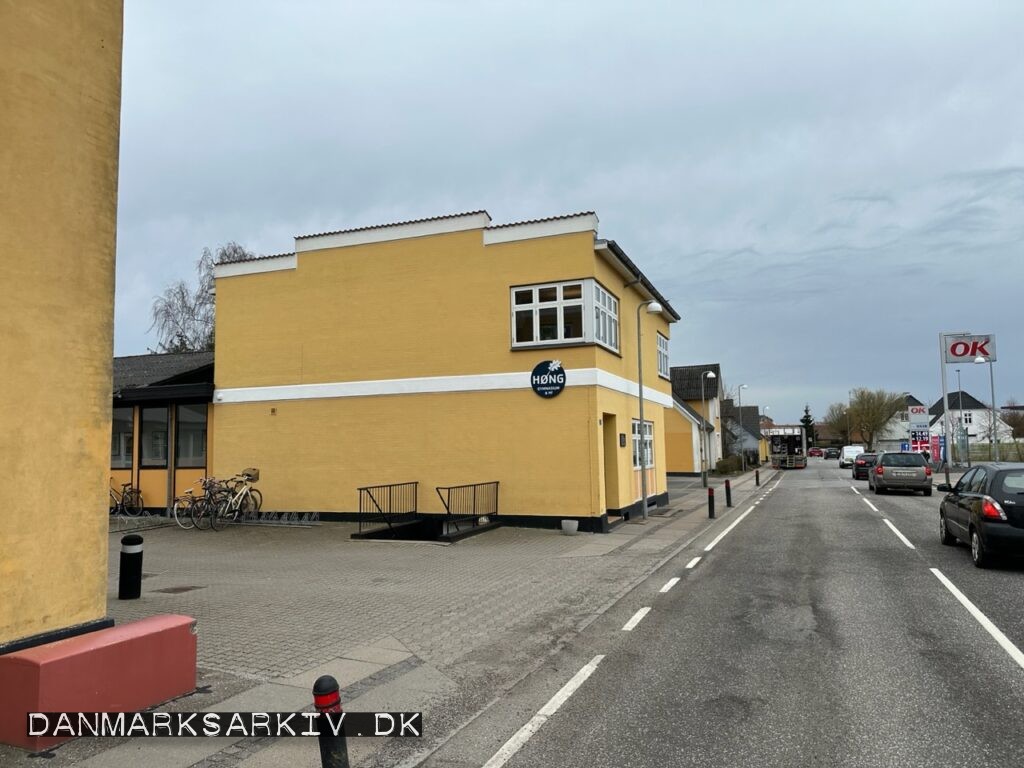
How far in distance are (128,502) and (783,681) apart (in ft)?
66.1

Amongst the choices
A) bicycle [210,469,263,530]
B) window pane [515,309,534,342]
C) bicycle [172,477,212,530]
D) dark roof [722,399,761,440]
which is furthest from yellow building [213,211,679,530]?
dark roof [722,399,761,440]

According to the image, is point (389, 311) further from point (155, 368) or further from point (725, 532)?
point (155, 368)

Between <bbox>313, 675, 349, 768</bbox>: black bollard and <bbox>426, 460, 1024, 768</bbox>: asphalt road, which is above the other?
<bbox>313, 675, 349, 768</bbox>: black bollard

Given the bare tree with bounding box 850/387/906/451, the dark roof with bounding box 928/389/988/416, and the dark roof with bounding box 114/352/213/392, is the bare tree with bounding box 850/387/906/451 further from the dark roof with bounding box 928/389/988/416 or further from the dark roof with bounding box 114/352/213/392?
the dark roof with bounding box 114/352/213/392

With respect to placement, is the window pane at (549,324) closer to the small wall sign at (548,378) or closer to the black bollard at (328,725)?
the small wall sign at (548,378)

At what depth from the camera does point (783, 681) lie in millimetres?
5562

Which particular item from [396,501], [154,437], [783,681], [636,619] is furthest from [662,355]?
[783,681]

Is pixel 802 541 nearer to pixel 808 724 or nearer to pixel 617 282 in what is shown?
pixel 617 282

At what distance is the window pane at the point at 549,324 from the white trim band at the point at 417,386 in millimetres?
974

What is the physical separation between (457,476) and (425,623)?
30.3 ft

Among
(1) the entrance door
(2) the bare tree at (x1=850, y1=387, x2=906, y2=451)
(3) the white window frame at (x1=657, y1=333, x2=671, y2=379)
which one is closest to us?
(1) the entrance door

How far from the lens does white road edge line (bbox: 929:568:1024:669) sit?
239 inches

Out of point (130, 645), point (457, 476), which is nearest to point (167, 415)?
point (457, 476)

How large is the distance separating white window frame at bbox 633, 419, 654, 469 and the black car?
29.3 feet
